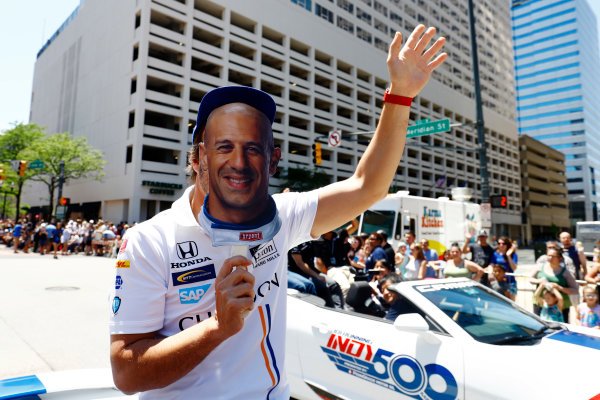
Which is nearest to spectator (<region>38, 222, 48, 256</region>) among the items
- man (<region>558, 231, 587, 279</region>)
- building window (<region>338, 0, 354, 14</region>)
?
man (<region>558, 231, 587, 279</region>)

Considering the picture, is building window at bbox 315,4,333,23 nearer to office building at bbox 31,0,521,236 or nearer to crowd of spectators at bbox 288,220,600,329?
office building at bbox 31,0,521,236

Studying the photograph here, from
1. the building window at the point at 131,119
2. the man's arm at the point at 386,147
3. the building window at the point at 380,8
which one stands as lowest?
the man's arm at the point at 386,147

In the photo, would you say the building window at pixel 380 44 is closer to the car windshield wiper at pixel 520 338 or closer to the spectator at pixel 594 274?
the spectator at pixel 594 274

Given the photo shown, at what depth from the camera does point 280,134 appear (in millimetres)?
37406

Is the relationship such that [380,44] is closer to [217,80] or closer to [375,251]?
[217,80]

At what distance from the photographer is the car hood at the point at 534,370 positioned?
2.46m

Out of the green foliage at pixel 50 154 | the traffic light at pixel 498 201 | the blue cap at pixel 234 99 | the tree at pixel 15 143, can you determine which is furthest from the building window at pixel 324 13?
the blue cap at pixel 234 99

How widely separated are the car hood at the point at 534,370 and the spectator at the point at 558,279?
3414mm

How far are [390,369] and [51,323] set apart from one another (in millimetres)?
6226

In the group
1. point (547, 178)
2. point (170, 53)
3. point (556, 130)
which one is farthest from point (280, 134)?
point (556, 130)

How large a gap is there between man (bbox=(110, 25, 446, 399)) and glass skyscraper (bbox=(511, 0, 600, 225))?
116m

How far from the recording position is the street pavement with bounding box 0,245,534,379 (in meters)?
4.90

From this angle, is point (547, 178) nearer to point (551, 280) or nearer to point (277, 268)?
point (551, 280)

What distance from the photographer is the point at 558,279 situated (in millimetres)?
6059
